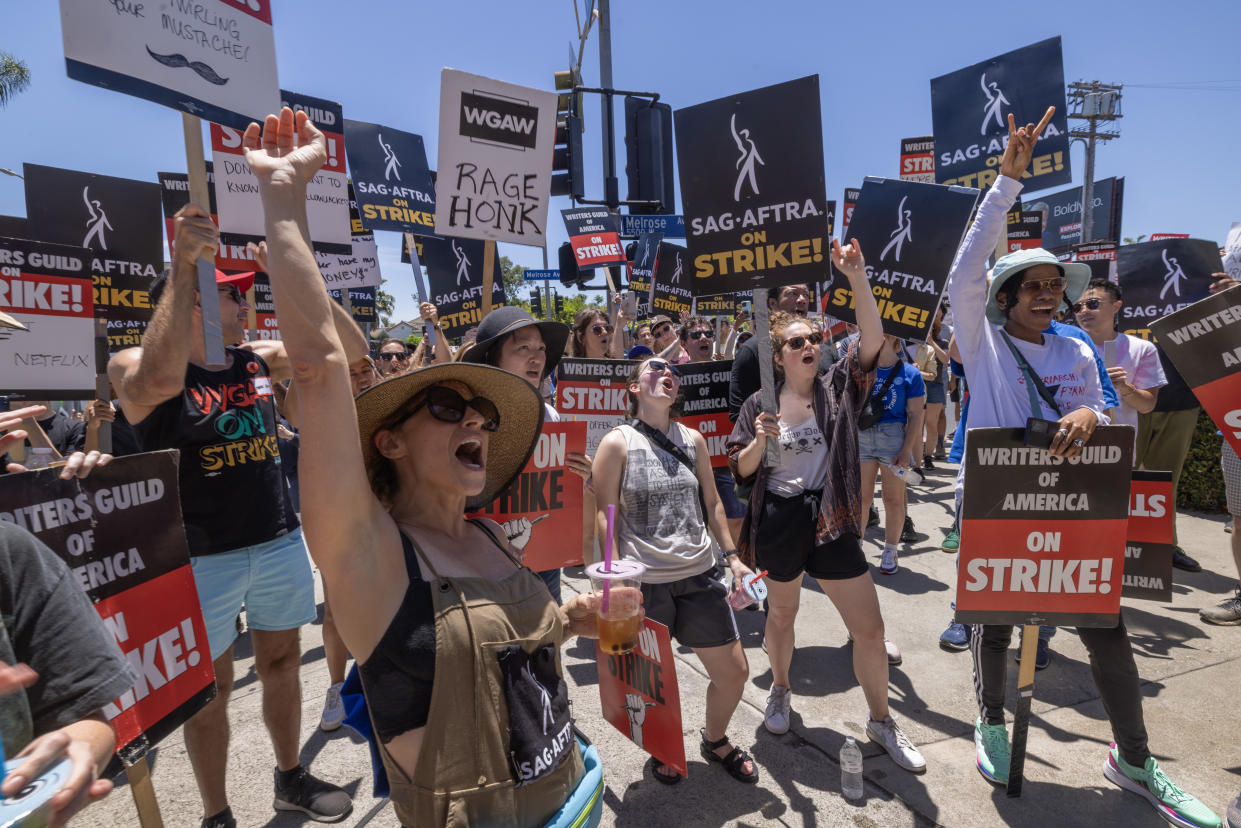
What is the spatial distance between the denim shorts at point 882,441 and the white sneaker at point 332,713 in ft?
13.6

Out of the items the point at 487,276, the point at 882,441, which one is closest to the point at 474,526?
the point at 487,276

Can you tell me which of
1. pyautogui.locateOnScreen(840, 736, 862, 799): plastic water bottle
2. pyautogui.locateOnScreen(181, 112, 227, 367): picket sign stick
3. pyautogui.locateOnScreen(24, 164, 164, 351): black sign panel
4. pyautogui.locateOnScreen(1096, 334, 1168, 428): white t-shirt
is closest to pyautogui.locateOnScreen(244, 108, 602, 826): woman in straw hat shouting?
pyautogui.locateOnScreen(181, 112, 227, 367): picket sign stick

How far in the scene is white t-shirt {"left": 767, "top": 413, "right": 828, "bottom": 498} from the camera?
11.0 ft

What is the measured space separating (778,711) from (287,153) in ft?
10.5

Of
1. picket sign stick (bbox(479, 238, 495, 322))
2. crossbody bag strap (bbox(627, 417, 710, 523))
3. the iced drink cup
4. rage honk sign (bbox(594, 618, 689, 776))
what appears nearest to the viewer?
the iced drink cup

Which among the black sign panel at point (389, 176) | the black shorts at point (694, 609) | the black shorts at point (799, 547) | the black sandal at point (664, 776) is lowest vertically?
the black sandal at point (664, 776)

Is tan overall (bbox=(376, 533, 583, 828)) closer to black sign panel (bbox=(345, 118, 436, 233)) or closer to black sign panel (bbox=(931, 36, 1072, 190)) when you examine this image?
black sign panel (bbox=(345, 118, 436, 233))

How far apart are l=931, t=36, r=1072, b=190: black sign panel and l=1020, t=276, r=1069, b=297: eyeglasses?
395 cm

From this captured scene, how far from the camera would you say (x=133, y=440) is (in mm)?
4461

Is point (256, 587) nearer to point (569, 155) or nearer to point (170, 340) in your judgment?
point (170, 340)

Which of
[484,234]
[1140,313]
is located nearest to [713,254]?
[484,234]

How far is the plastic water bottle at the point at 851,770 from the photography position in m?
2.87

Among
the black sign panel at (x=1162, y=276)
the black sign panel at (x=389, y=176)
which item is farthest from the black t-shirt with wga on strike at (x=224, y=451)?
the black sign panel at (x=1162, y=276)

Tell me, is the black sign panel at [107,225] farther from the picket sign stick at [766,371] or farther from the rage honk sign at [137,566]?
the picket sign stick at [766,371]
